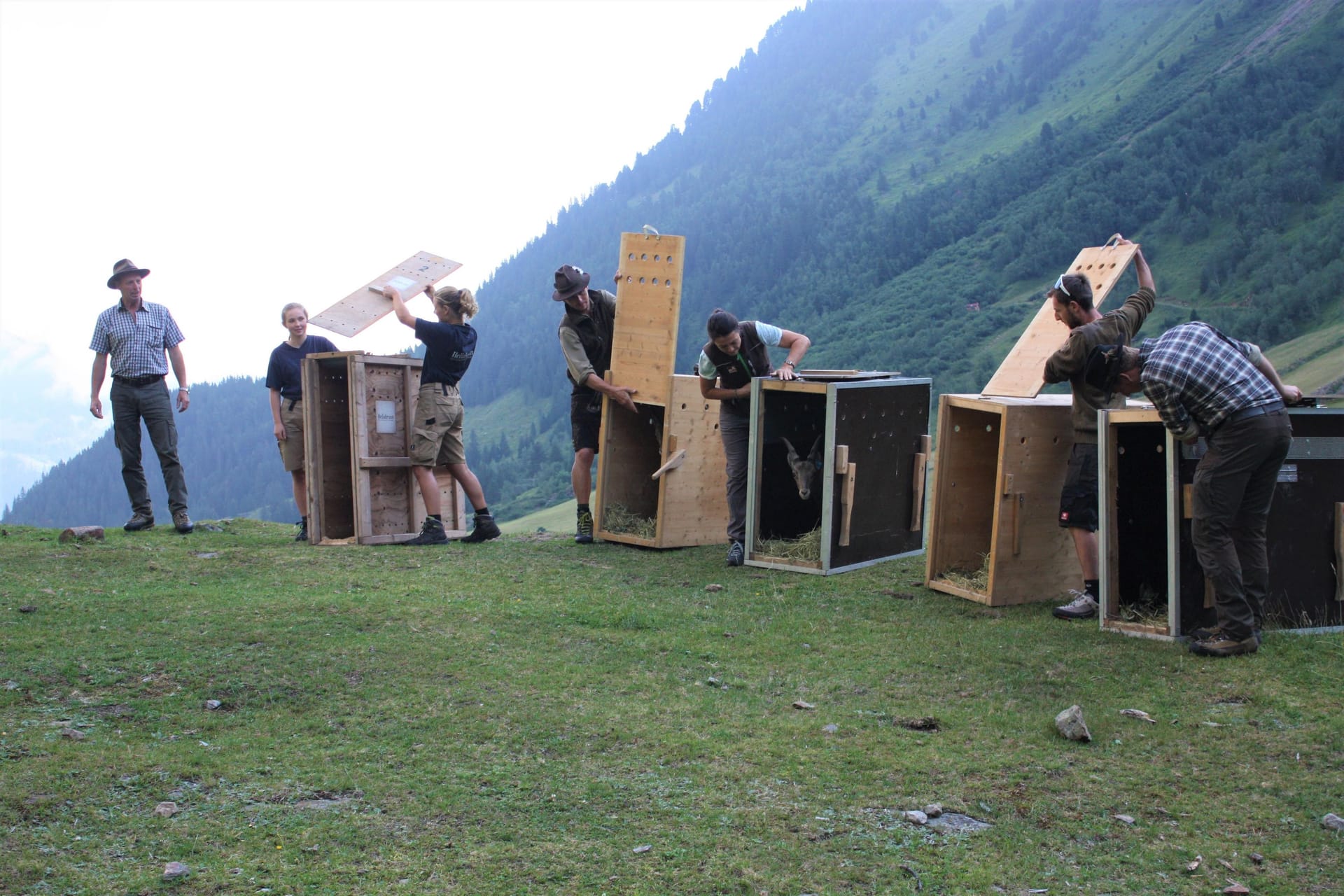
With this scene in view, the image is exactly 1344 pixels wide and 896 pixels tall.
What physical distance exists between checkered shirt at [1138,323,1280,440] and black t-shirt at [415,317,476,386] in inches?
225

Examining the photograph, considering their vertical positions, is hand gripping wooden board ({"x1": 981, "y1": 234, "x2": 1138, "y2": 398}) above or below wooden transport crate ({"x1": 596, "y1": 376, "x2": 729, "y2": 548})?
above

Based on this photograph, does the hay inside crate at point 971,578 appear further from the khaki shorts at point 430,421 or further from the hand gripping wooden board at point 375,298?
the hand gripping wooden board at point 375,298

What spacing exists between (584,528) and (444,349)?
87.4 inches

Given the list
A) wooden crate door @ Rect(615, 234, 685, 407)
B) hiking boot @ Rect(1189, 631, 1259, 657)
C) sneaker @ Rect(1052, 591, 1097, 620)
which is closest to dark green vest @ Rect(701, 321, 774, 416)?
wooden crate door @ Rect(615, 234, 685, 407)

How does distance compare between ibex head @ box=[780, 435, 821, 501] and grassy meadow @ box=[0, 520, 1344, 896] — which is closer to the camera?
grassy meadow @ box=[0, 520, 1344, 896]

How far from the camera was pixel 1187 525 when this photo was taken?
637 cm

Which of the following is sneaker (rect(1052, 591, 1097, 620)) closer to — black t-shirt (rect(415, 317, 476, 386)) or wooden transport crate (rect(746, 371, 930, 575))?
wooden transport crate (rect(746, 371, 930, 575))

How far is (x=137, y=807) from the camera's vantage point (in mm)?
4094

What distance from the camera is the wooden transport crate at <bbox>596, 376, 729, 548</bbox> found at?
9.96 metres

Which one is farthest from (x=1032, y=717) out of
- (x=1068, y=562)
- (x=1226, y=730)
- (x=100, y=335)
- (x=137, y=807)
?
(x=100, y=335)

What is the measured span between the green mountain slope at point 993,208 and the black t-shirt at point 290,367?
2905 inches

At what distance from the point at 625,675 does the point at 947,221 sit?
129 metres

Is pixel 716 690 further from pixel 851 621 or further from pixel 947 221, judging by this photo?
pixel 947 221

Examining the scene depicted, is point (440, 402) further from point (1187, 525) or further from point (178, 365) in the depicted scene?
point (1187, 525)
